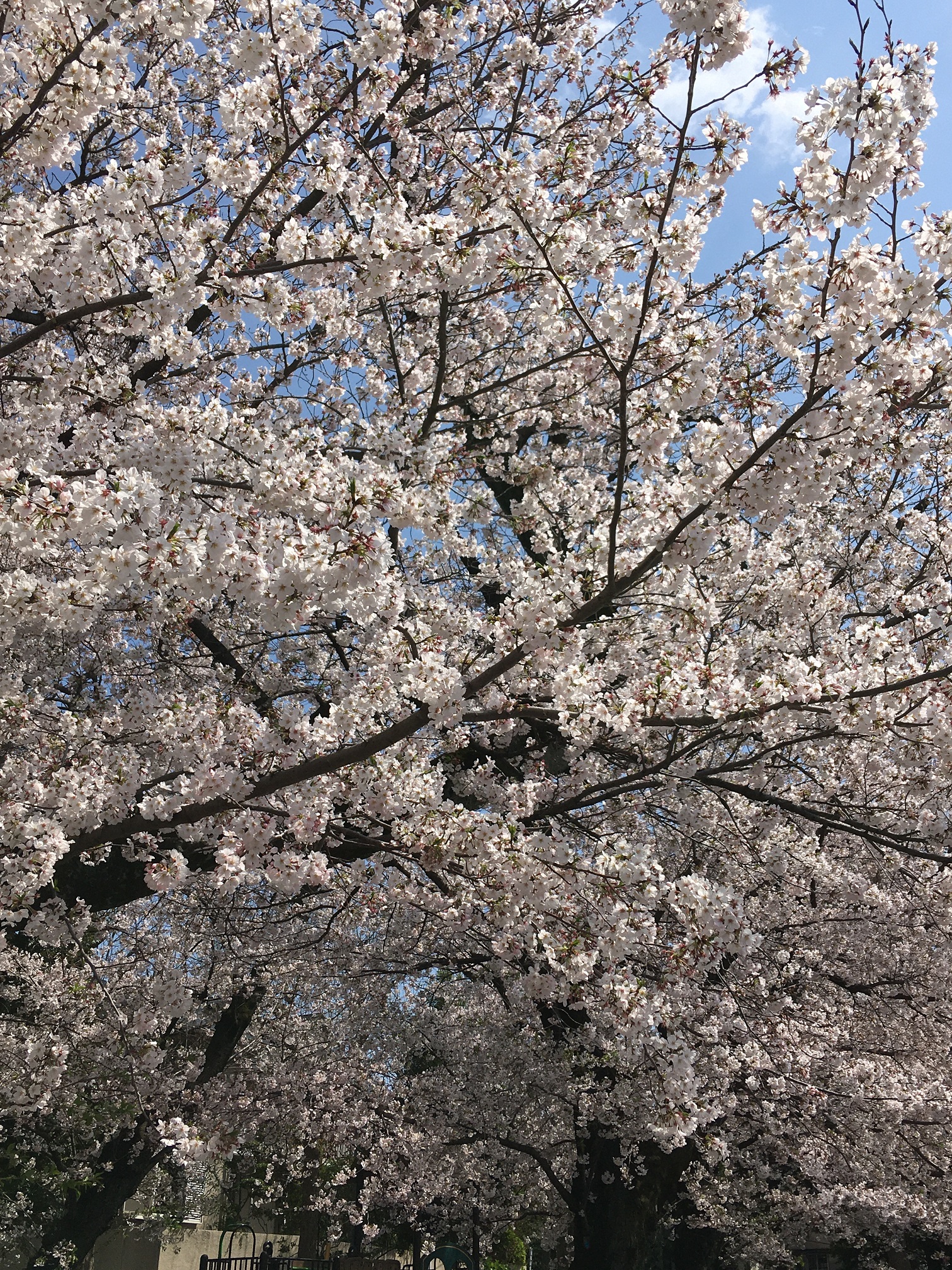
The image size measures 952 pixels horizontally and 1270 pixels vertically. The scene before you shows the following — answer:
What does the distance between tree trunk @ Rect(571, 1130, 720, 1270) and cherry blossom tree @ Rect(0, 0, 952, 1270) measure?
0.16 feet

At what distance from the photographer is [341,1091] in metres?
12.6

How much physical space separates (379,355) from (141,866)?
180 inches

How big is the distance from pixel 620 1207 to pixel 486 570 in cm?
784

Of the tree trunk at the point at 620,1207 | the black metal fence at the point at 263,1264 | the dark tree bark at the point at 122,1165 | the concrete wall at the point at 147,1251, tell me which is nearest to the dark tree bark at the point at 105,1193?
the dark tree bark at the point at 122,1165

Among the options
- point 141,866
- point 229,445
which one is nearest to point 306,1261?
point 141,866

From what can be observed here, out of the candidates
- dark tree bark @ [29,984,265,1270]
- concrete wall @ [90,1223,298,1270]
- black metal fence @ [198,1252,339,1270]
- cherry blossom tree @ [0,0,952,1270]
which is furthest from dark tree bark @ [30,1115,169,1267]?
concrete wall @ [90,1223,298,1270]

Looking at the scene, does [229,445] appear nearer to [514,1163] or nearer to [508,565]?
[508,565]

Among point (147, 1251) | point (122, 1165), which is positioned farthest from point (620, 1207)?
point (147, 1251)

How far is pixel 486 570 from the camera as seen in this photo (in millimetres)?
7953

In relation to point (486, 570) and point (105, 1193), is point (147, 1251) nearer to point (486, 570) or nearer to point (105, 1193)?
point (105, 1193)

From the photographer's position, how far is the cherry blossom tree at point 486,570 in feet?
13.0

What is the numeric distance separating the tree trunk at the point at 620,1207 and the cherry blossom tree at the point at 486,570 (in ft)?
0.16

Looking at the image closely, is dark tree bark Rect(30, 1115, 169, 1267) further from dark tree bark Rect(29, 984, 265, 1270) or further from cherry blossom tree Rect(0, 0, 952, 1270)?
cherry blossom tree Rect(0, 0, 952, 1270)

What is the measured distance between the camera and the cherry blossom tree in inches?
156
